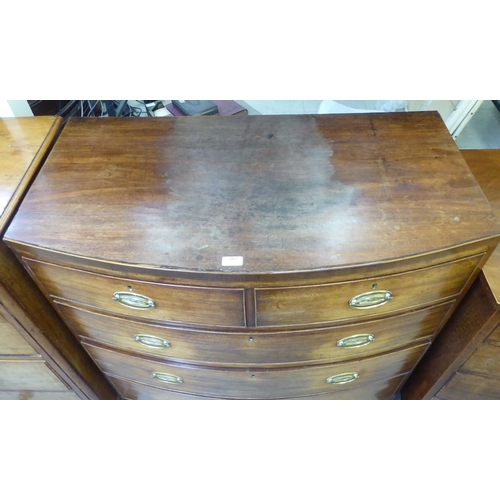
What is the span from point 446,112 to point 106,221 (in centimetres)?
96

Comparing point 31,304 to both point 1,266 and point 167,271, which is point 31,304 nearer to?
point 1,266

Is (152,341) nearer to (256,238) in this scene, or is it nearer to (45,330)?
(45,330)

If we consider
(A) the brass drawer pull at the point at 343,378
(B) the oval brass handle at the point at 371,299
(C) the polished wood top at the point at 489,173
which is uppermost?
(C) the polished wood top at the point at 489,173

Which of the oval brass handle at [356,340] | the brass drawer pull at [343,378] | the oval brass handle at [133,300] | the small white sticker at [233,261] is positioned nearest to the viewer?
the small white sticker at [233,261]

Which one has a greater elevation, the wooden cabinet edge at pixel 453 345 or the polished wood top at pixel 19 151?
the polished wood top at pixel 19 151

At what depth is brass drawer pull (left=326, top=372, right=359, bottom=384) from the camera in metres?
0.99

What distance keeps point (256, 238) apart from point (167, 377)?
54 centimetres

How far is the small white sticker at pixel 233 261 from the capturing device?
0.64m

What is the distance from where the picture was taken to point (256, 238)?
675 millimetres

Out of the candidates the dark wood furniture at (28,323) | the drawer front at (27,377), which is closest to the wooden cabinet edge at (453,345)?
the dark wood furniture at (28,323)

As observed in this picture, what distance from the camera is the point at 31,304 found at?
0.84 meters

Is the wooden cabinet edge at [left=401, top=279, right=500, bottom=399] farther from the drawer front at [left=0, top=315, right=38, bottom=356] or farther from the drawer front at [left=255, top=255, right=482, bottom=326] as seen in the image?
the drawer front at [left=0, top=315, right=38, bottom=356]

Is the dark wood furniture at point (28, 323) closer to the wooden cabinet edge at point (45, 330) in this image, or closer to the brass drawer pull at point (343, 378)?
the wooden cabinet edge at point (45, 330)

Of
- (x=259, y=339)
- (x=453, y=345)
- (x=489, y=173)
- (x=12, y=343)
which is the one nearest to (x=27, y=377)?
(x=12, y=343)
